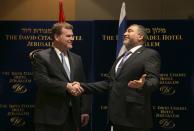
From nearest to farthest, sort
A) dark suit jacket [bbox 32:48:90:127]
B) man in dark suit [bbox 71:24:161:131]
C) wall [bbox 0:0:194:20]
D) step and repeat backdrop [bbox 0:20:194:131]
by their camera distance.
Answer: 1. man in dark suit [bbox 71:24:161:131]
2. dark suit jacket [bbox 32:48:90:127]
3. step and repeat backdrop [bbox 0:20:194:131]
4. wall [bbox 0:0:194:20]

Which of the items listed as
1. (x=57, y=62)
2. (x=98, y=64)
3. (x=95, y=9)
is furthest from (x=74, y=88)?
(x=95, y=9)

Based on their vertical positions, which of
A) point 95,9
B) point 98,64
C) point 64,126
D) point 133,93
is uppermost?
point 95,9

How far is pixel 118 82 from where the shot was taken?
3670 millimetres

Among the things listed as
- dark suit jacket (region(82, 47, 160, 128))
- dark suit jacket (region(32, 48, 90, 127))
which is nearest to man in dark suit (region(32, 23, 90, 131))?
dark suit jacket (region(32, 48, 90, 127))

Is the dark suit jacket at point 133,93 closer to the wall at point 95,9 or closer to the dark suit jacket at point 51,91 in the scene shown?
the dark suit jacket at point 51,91

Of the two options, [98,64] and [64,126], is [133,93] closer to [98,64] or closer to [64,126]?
[64,126]

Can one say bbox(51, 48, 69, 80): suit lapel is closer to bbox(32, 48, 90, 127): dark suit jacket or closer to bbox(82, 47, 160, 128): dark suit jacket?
bbox(32, 48, 90, 127): dark suit jacket

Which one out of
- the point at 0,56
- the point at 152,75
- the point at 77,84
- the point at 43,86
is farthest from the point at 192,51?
the point at 0,56

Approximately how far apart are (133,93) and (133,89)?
1.4 inches

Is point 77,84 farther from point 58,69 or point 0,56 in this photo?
point 0,56

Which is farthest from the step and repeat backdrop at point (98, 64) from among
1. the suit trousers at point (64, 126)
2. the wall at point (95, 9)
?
the wall at point (95, 9)

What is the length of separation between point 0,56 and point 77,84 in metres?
1.18

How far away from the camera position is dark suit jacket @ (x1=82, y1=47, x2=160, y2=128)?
354 cm

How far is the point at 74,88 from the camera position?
12.0 feet
